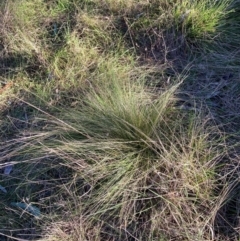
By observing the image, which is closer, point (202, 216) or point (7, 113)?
point (202, 216)

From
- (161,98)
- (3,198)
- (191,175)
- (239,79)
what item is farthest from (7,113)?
(239,79)

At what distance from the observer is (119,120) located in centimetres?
247

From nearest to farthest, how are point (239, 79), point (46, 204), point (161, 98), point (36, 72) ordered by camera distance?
point (46, 204)
point (161, 98)
point (239, 79)
point (36, 72)

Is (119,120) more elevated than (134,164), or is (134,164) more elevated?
(119,120)

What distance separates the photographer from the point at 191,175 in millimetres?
2301

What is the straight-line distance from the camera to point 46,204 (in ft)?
7.89

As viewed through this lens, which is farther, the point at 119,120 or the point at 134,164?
the point at 119,120

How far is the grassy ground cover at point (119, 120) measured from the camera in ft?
7.41

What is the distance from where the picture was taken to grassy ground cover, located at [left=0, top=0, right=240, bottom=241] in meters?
2.26

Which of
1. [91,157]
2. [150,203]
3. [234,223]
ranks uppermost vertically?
[91,157]

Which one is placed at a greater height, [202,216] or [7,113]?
[7,113]

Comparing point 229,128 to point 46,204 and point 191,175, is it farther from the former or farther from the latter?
point 46,204

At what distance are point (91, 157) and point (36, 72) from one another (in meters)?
0.97

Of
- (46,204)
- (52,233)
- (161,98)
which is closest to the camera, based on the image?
(52,233)
